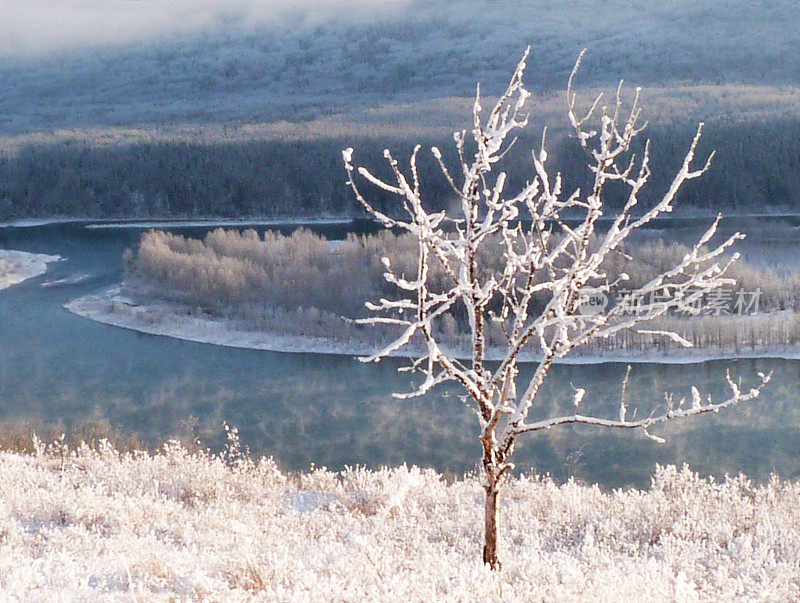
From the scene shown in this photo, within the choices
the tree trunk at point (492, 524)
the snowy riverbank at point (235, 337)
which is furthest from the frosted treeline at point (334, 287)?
the tree trunk at point (492, 524)

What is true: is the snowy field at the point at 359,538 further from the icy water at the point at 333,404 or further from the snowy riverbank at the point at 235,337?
the snowy riverbank at the point at 235,337

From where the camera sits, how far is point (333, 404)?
70.6ft

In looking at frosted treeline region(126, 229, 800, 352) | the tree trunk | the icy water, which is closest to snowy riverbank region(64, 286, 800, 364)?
frosted treeline region(126, 229, 800, 352)

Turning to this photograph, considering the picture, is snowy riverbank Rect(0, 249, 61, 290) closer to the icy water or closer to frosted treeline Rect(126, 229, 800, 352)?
frosted treeline Rect(126, 229, 800, 352)

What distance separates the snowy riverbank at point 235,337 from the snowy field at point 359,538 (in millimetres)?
14497

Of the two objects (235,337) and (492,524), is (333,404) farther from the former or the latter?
(492,524)

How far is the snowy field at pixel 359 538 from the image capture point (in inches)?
210

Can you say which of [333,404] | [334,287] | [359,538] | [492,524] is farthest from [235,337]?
[492,524]

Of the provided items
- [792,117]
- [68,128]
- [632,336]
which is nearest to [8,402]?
[632,336]

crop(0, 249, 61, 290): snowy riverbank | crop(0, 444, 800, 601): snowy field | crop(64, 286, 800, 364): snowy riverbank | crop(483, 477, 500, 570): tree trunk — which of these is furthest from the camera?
crop(0, 249, 61, 290): snowy riverbank

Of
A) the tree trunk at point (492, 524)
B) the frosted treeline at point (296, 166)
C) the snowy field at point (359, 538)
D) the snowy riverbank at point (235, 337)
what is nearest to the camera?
the snowy field at point (359, 538)

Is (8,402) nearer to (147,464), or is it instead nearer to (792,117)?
(147,464)

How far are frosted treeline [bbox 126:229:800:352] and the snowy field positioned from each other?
15400 mm

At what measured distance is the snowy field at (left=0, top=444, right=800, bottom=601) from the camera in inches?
210
